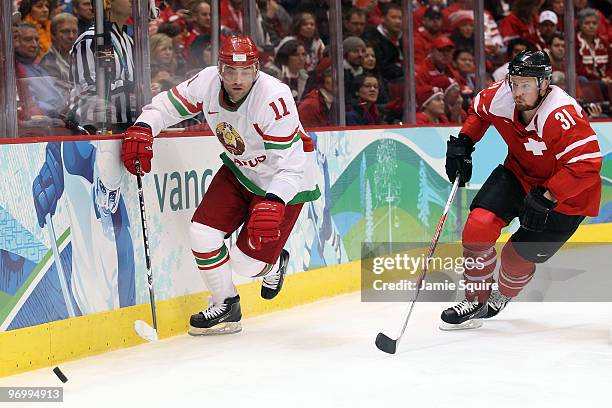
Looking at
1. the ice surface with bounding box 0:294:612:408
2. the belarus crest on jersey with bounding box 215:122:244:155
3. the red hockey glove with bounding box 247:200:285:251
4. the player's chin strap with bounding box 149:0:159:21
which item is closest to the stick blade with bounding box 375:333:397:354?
the ice surface with bounding box 0:294:612:408

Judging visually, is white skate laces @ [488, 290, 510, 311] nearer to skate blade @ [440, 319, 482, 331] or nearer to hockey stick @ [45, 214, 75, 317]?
skate blade @ [440, 319, 482, 331]

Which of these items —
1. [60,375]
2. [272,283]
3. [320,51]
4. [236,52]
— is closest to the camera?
[60,375]

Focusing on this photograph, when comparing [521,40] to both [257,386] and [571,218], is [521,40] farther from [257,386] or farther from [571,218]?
[257,386]

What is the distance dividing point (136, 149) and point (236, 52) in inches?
21.8

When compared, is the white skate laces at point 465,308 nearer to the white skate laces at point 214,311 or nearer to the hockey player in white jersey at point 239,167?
the hockey player in white jersey at point 239,167

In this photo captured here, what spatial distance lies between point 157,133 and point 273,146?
0.51 metres

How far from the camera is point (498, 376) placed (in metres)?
3.93

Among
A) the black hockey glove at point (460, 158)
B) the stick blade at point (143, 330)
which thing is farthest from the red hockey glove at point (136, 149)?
the black hockey glove at point (460, 158)

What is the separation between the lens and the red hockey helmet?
4.50 metres

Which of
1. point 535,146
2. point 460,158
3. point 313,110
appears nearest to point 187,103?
point 460,158

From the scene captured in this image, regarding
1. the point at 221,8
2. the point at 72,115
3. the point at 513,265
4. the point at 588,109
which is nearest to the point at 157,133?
the point at 72,115

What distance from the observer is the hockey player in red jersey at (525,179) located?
454 cm

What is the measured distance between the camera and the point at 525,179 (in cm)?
488

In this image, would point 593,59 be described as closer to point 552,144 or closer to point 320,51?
point 320,51
